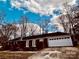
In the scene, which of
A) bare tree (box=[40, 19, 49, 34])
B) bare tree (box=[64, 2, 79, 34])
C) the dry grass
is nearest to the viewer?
the dry grass

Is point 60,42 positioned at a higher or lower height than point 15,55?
higher

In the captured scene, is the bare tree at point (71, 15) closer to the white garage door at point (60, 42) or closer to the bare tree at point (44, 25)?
the white garage door at point (60, 42)

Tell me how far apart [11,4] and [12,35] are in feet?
3.01

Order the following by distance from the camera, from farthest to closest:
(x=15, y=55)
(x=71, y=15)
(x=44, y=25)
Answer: (x=44, y=25) < (x=71, y=15) < (x=15, y=55)

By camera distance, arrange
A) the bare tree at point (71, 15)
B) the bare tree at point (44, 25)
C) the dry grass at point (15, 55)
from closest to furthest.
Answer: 1. the dry grass at point (15, 55)
2. the bare tree at point (71, 15)
3. the bare tree at point (44, 25)

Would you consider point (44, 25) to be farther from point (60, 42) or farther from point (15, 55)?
point (15, 55)

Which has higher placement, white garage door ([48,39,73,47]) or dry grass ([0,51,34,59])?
white garage door ([48,39,73,47])

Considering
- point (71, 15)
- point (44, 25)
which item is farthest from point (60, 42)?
point (71, 15)

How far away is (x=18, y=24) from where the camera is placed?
22.0 ft

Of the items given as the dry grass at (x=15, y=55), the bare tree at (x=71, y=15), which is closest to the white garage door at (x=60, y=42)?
the bare tree at (x=71, y=15)

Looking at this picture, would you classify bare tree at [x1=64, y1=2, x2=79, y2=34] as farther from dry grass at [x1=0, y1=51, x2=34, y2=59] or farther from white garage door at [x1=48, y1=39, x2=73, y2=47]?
dry grass at [x1=0, y1=51, x2=34, y2=59]

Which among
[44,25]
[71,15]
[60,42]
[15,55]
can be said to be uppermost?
[71,15]

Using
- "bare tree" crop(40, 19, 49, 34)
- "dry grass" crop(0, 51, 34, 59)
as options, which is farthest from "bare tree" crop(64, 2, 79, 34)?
"dry grass" crop(0, 51, 34, 59)

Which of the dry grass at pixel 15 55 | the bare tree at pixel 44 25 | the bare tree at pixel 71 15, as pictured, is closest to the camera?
the dry grass at pixel 15 55
